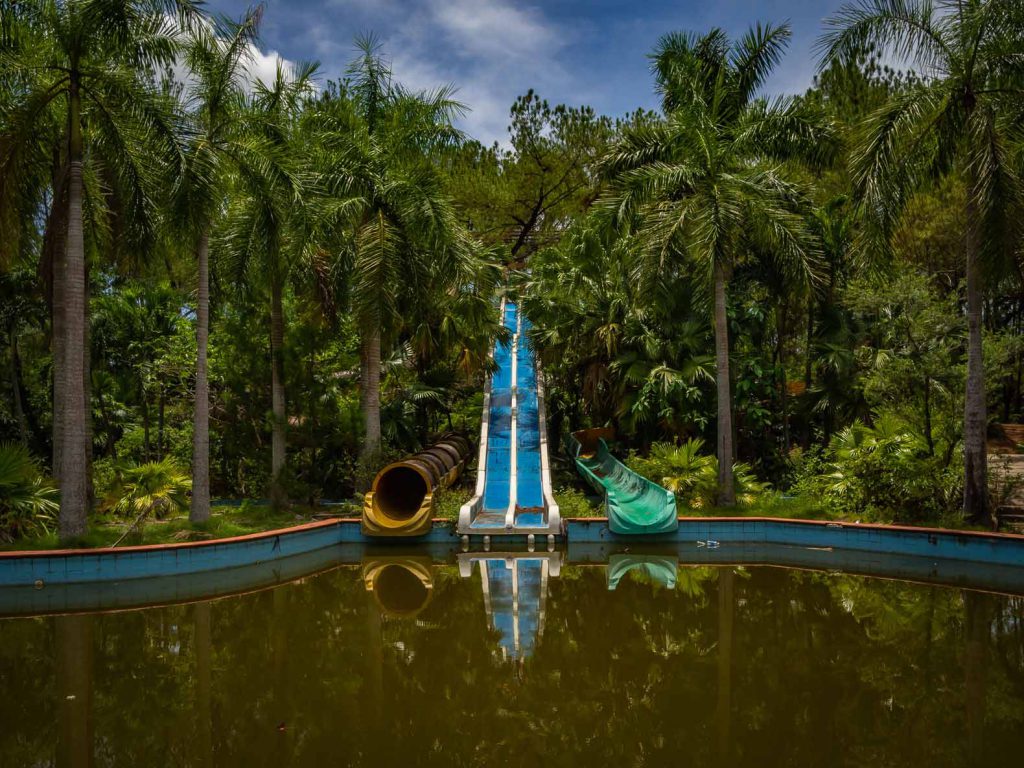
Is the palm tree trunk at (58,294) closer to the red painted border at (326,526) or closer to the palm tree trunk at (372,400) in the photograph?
the red painted border at (326,526)

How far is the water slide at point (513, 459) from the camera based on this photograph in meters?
15.5

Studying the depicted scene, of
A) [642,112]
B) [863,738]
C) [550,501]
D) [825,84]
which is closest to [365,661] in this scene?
[863,738]

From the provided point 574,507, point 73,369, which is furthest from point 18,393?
point 574,507

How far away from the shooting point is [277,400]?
17.0 meters

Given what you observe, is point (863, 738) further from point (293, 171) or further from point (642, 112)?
point (642, 112)

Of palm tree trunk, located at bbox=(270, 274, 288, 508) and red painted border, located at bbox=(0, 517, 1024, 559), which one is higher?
palm tree trunk, located at bbox=(270, 274, 288, 508)

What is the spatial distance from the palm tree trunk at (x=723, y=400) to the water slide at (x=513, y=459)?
369 centimetres

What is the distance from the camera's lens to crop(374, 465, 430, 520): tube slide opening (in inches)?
661

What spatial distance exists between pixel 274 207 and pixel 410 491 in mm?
7019

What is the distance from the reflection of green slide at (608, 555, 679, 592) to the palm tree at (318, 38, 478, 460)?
6249 mm

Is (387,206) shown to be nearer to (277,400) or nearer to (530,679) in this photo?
(277,400)

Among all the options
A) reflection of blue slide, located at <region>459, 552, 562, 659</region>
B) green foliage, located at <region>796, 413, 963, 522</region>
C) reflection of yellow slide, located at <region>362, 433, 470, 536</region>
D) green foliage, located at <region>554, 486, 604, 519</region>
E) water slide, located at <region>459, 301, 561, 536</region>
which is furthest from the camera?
green foliage, located at <region>554, 486, 604, 519</region>

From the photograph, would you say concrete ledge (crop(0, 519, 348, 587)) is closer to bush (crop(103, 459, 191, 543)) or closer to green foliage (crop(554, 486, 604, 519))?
bush (crop(103, 459, 191, 543))

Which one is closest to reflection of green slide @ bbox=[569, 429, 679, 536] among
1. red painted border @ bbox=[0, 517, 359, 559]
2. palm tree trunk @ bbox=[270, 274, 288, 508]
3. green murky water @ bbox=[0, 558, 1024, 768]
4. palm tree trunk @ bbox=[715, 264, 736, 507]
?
palm tree trunk @ bbox=[715, 264, 736, 507]
